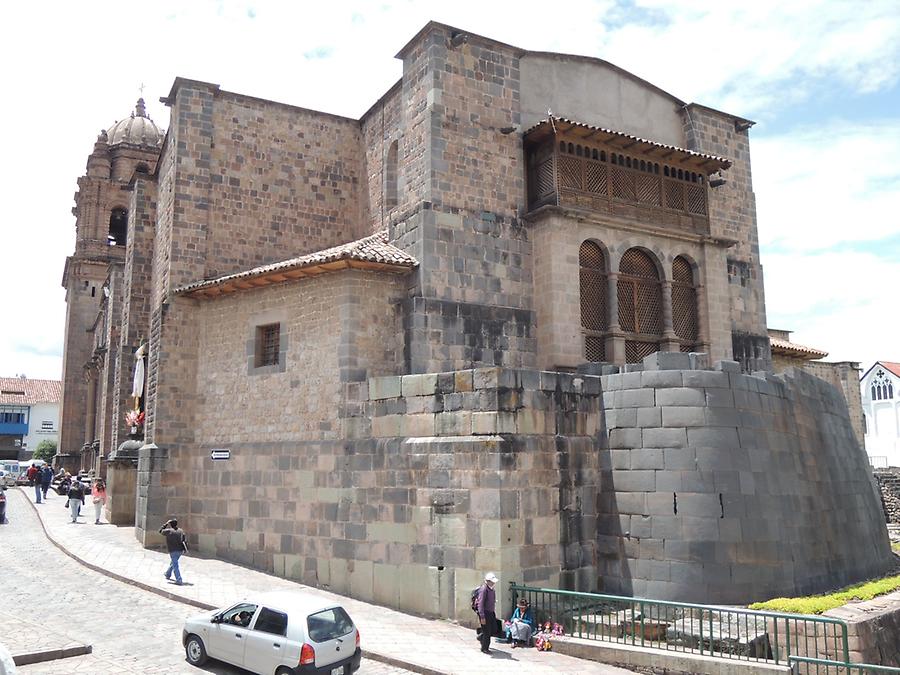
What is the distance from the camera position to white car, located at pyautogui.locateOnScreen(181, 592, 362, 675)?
9227mm

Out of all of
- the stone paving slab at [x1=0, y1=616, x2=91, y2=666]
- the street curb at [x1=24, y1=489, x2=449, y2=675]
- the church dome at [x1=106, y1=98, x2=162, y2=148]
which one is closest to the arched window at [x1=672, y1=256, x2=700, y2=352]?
the street curb at [x1=24, y1=489, x2=449, y2=675]

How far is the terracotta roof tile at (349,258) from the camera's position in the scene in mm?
15734

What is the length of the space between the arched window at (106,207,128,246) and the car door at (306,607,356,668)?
43553mm

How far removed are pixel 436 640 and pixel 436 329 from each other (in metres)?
6.93

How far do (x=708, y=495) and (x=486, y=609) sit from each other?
4745 mm

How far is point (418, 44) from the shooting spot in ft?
60.3

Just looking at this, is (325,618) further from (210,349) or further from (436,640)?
(210,349)

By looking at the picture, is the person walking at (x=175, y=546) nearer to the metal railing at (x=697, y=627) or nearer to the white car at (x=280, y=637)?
the white car at (x=280, y=637)

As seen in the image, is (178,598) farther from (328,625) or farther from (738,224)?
(738,224)

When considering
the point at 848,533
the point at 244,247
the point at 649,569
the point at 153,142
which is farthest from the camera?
the point at 153,142

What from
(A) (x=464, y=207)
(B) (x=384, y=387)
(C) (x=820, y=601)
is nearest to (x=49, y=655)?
(B) (x=384, y=387)

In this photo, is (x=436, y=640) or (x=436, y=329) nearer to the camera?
(x=436, y=640)

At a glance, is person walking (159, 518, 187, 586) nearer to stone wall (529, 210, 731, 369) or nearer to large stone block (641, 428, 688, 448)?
stone wall (529, 210, 731, 369)

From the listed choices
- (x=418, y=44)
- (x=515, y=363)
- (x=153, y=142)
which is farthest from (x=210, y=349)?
(x=153, y=142)
